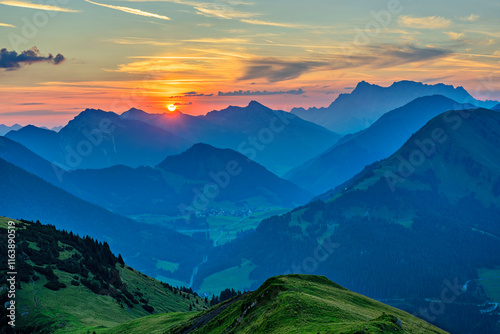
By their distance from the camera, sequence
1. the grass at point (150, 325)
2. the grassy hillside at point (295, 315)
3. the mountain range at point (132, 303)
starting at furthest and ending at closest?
1. the grass at point (150, 325)
2. the mountain range at point (132, 303)
3. the grassy hillside at point (295, 315)

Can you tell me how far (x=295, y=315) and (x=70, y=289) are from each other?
109 m

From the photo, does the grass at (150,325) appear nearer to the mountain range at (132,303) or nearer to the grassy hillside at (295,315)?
the mountain range at (132,303)

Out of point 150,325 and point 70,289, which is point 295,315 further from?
Answer: point 70,289

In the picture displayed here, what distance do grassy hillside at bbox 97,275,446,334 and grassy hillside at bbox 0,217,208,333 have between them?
51.5 m

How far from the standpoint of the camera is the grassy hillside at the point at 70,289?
410 feet

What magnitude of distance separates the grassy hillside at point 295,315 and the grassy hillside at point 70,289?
51.5 m

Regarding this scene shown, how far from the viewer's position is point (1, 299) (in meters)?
126

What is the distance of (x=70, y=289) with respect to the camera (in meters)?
149

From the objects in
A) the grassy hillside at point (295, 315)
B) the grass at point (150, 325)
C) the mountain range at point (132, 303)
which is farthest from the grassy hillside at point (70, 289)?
the grassy hillside at point (295, 315)

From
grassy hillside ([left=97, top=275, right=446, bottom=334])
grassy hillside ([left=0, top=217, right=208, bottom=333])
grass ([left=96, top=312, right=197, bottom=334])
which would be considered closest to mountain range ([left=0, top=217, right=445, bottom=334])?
grass ([left=96, top=312, right=197, bottom=334])

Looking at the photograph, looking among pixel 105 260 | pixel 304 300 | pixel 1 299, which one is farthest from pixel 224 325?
pixel 105 260

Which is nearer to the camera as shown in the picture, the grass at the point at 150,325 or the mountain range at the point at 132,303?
the mountain range at the point at 132,303

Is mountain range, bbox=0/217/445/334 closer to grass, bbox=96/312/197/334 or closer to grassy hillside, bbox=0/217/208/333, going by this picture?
grass, bbox=96/312/197/334

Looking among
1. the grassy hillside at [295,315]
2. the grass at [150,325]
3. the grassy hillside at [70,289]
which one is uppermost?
the grassy hillside at [70,289]
